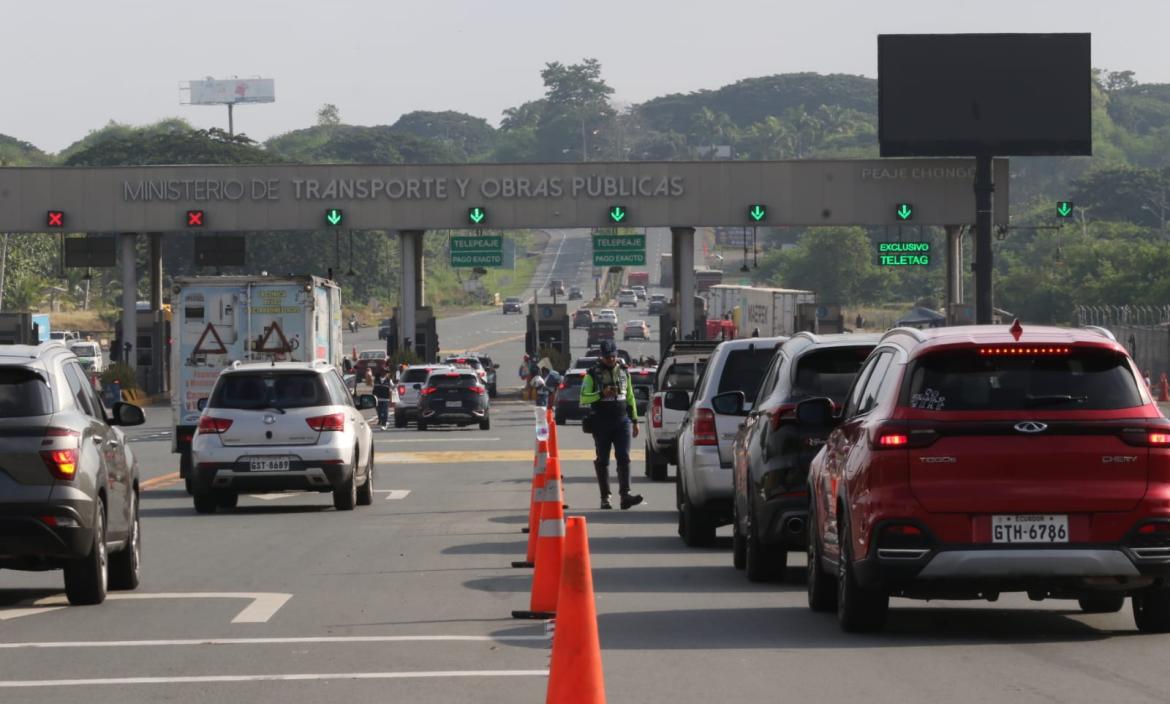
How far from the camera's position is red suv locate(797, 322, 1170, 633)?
11.0m

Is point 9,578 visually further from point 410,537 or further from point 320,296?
point 320,296

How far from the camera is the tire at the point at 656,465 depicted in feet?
92.6

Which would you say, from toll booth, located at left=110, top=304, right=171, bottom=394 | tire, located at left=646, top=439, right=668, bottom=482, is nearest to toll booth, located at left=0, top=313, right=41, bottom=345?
toll booth, located at left=110, top=304, right=171, bottom=394

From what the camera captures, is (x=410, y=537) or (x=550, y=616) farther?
(x=410, y=537)

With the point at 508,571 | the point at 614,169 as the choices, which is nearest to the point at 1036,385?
the point at 508,571

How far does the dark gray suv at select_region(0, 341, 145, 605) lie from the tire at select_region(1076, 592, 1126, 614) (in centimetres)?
609

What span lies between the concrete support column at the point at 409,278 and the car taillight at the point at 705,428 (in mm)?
46029

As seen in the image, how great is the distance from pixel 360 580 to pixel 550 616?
292cm

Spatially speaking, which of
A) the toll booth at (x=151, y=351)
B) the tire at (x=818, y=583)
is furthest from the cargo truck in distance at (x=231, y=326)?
the toll booth at (x=151, y=351)

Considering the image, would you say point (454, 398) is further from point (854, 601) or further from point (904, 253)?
point (854, 601)

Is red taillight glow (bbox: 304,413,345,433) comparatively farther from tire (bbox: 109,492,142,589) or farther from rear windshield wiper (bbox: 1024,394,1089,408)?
rear windshield wiper (bbox: 1024,394,1089,408)

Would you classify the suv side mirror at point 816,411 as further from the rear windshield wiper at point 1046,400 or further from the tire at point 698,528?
the tire at point 698,528

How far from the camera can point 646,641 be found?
1166cm

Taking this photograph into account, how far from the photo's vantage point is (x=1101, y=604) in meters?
12.7
